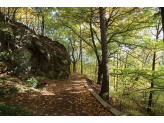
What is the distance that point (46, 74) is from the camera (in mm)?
9250

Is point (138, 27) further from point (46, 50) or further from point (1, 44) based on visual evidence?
point (1, 44)

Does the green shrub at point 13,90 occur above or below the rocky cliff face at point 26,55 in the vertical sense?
below

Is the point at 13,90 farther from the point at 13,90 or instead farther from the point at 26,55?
the point at 26,55

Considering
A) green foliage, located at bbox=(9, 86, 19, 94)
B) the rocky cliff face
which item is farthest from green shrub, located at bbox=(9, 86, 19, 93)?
the rocky cliff face

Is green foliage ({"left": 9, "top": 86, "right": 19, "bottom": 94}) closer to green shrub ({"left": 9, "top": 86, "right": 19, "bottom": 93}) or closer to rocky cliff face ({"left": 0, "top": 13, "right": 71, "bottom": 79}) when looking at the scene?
green shrub ({"left": 9, "top": 86, "right": 19, "bottom": 93})

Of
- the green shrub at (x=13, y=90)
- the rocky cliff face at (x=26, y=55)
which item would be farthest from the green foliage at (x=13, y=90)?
the rocky cliff face at (x=26, y=55)

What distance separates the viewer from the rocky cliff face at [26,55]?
6759 millimetres

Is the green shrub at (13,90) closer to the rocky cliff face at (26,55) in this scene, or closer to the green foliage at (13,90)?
the green foliage at (13,90)

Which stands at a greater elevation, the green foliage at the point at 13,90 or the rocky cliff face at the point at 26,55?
the rocky cliff face at the point at 26,55

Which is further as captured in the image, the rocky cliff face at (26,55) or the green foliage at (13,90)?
the rocky cliff face at (26,55)

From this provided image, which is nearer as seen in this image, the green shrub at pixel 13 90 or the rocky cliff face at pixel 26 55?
the green shrub at pixel 13 90

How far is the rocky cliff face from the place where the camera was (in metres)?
6.76

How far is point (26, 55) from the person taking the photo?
7.43 m
